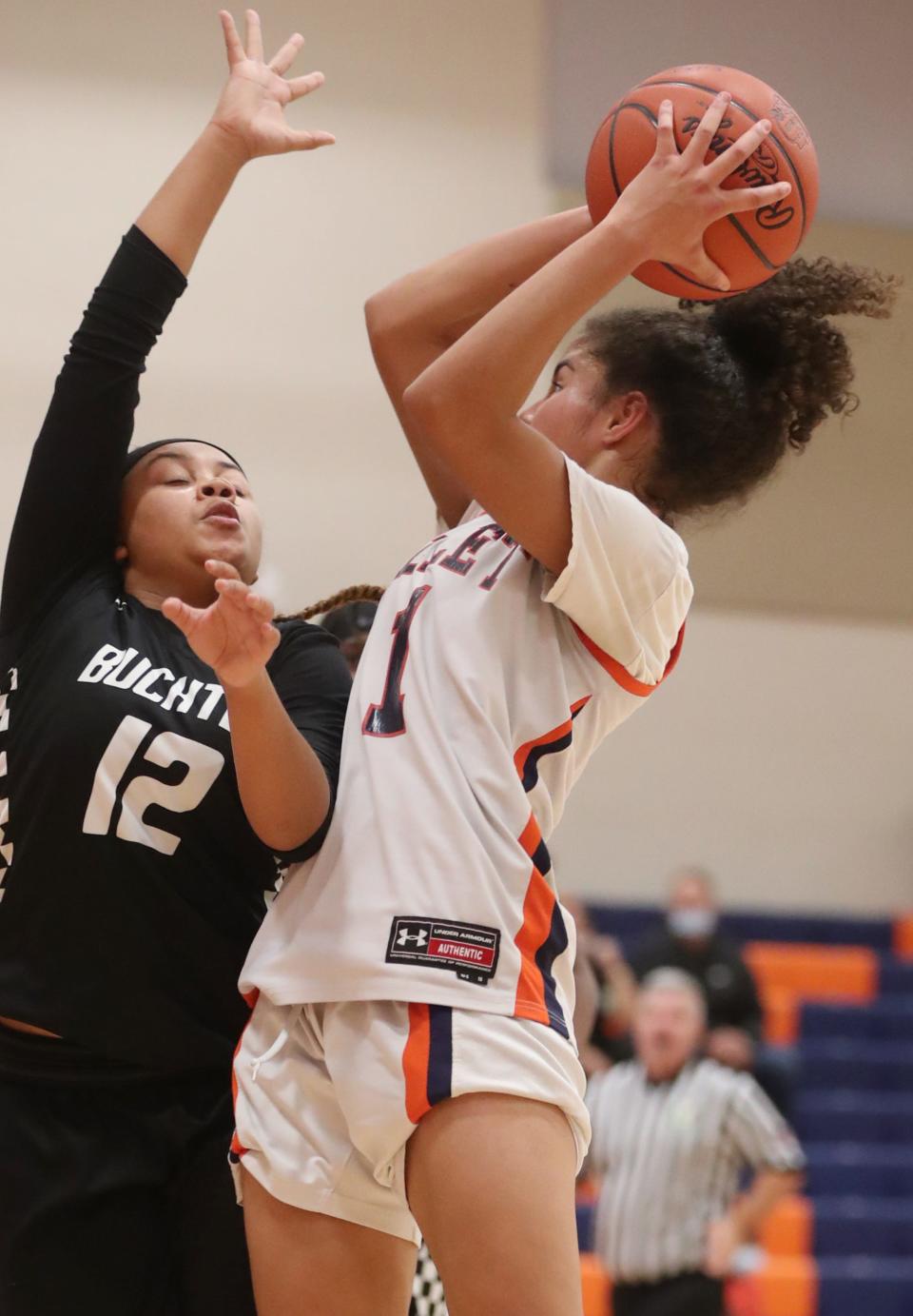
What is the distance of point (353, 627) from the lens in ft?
9.82

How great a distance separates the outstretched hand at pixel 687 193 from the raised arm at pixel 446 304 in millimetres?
451

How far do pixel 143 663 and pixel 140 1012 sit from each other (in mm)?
489

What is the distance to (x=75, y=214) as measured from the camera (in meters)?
7.00

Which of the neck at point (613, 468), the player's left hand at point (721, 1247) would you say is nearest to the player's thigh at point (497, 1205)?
the neck at point (613, 468)

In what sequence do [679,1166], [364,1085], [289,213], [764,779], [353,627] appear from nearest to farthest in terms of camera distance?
[364,1085] < [353,627] < [679,1166] < [289,213] < [764,779]

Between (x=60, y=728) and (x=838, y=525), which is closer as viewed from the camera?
(x=60, y=728)

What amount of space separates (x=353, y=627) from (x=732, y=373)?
99 centimetres

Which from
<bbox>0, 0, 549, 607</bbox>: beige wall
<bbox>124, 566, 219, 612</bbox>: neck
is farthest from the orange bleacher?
<bbox>124, 566, 219, 612</bbox>: neck

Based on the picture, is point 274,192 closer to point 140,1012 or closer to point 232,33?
point 232,33

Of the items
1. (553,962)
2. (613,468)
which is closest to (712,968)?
(613,468)

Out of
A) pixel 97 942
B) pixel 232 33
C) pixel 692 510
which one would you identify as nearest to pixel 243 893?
pixel 97 942

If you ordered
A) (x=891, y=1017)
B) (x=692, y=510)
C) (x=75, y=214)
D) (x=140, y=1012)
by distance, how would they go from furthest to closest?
(x=891, y=1017), (x=75, y=214), (x=692, y=510), (x=140, y=1012)

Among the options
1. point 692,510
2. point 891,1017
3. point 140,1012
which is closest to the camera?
point 140,1012

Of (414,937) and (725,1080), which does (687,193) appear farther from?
(725,1080)
